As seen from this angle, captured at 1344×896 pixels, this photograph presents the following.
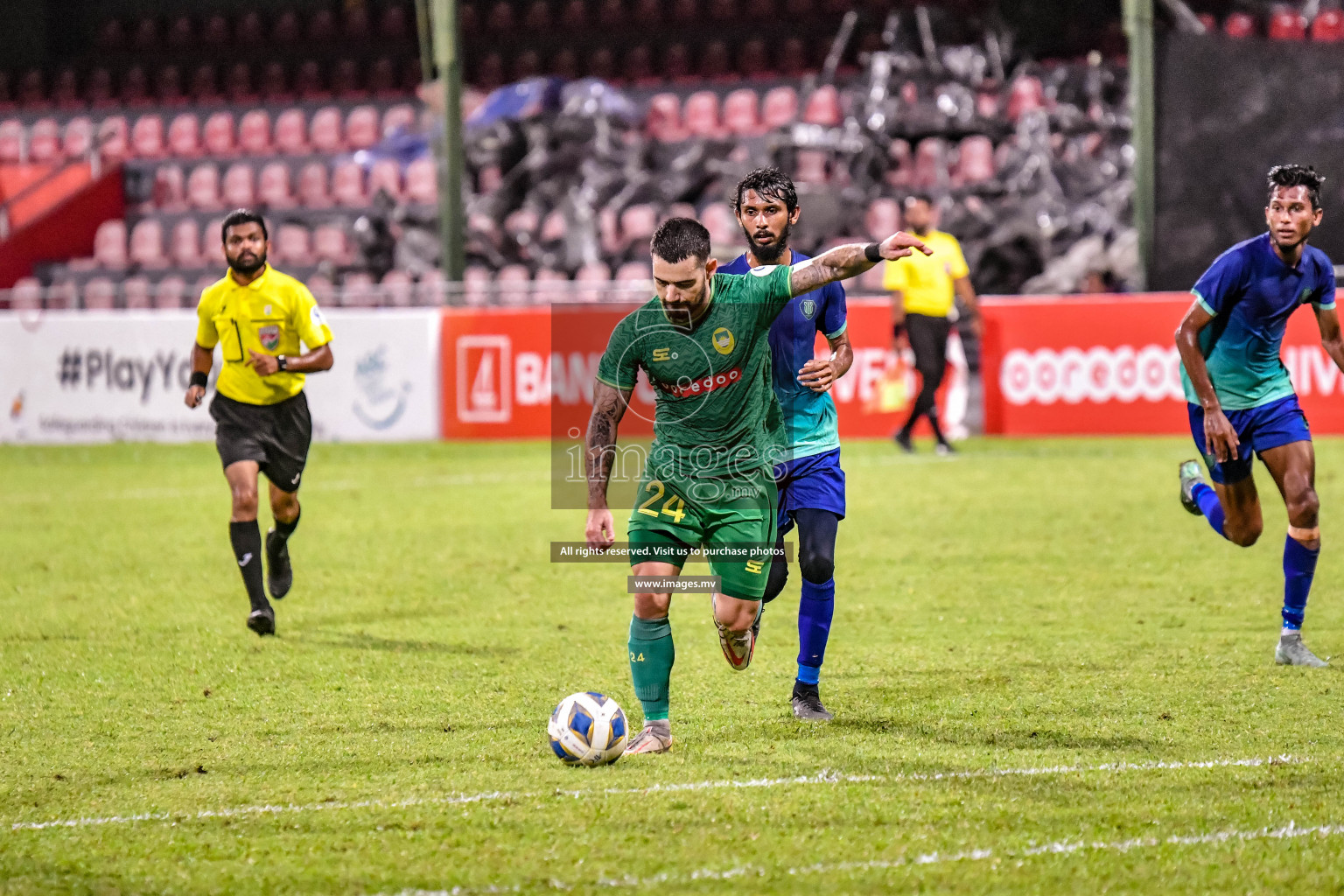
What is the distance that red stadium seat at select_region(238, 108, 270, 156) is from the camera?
90.5ft

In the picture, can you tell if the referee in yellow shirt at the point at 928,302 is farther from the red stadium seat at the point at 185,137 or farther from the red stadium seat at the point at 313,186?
the red stadium seat at the point at 185,137

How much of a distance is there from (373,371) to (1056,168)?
916 centimetres

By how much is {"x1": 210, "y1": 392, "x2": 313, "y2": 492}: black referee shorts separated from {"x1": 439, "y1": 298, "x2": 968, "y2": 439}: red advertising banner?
8004 mm

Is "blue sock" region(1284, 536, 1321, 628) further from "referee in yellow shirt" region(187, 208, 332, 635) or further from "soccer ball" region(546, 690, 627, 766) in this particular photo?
"referee in yellow shirt" region(187, 208, 332, 635)

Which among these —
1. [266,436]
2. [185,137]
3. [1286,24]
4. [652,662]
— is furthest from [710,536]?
[185,137]

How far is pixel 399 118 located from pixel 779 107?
248 inches

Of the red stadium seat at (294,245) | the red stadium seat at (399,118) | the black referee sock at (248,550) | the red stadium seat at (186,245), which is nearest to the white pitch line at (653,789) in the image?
the black referee sock at (248,550)

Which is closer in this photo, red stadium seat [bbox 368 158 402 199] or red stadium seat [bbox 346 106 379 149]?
red stadium seat [bbox 368 158 402 199]

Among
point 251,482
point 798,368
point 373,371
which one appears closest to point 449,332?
point 373,371

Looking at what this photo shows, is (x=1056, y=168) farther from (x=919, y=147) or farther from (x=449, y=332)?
(x=449, y=332)

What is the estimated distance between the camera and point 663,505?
5.33m

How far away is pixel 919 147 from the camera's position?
22.4 metres

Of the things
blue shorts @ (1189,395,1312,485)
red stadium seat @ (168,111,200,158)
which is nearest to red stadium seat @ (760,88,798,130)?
red stadium seat @ (168,111,200,158)

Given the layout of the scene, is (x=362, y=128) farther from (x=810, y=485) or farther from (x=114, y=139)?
(x=810, y=485)
